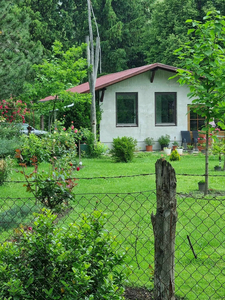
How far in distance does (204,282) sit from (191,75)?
3967 millimetres

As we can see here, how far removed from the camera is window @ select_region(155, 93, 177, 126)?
20.6 meters

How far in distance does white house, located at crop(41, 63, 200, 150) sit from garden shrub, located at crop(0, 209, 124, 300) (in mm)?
16975

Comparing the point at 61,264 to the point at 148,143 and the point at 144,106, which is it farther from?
the point at 144,106

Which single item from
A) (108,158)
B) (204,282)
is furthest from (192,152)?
(204,282)

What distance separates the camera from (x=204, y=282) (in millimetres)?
4320

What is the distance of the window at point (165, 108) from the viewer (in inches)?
813

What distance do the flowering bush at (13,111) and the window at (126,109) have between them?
470 centimetres

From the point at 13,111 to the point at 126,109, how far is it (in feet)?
18.2

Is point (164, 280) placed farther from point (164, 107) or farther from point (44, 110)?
point (164, 107)

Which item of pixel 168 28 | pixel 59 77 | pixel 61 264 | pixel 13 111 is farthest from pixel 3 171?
pixel 168 28

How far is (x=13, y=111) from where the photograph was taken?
1795 cm

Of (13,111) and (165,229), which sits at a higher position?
(13,111)

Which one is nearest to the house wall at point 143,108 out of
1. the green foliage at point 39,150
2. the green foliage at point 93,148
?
the green foliage at point 93,148

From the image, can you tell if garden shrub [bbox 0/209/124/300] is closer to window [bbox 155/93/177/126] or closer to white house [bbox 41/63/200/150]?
white house [bbox 41/63/200/150]
